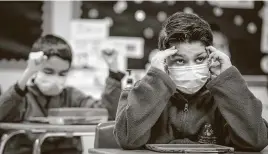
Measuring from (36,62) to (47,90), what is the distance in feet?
0.68

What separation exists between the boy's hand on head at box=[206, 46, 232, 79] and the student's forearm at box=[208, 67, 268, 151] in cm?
4

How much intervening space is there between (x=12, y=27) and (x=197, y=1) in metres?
1.62

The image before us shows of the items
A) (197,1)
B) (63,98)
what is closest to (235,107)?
(63,98)

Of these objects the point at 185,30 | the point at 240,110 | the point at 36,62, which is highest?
the point at 185,30

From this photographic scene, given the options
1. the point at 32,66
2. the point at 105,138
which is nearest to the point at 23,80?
the point at 32,66

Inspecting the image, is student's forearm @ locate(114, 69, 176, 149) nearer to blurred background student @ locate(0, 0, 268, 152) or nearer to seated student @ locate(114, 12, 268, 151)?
seated student @ locate(114, 12, 268, 151)

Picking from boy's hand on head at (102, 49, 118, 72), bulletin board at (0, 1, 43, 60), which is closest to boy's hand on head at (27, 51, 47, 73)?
boy's hand on head at (102, 49, 118, 72)

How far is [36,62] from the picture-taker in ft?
8.75

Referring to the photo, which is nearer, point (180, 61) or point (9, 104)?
point (180, 61)

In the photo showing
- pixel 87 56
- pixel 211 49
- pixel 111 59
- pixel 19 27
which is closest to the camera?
pixel 211 49

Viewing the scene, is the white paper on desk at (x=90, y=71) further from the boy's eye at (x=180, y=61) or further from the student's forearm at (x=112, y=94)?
the boy's eye at (x=180, y=61)

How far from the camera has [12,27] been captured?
3.81m

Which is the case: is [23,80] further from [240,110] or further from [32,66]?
[240,110]

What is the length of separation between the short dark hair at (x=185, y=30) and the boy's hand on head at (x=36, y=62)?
1172 millimetres
